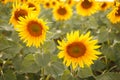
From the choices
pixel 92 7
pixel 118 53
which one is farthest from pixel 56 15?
pixel 118 53

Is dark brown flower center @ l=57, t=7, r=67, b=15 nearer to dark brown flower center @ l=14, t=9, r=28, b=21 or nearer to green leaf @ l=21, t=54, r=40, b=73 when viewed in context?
dark brown flower center @ l=14, t=9, r=28, b=21

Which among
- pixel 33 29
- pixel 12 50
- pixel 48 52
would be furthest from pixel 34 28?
pixel 12 50

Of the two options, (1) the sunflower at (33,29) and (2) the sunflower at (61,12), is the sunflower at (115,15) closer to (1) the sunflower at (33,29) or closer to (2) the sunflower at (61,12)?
(1) the sunflower at (33,29)

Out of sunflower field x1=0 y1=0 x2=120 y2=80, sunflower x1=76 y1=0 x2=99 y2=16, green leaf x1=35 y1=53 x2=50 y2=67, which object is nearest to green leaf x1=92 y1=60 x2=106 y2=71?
sunflower field x1=0 y1=0 x2=120 y2=80

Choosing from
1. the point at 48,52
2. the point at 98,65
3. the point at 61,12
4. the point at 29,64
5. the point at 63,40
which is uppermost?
the point at 63,40

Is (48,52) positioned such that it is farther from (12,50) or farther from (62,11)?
(62,11)

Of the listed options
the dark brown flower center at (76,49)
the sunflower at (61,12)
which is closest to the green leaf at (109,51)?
the dark brown flower center at (76,49)
